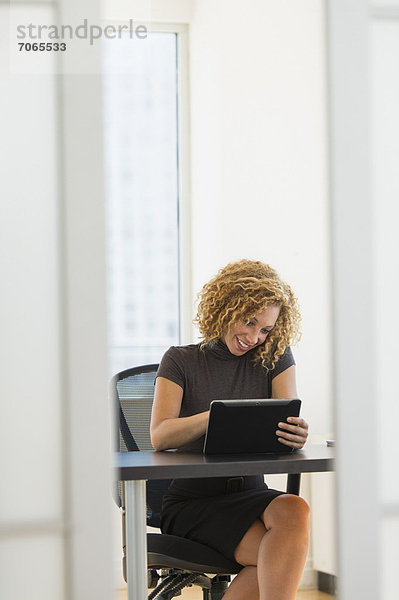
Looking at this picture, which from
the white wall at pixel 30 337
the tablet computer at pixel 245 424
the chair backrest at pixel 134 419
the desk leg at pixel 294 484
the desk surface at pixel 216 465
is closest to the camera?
the white wall at pixel 30 337

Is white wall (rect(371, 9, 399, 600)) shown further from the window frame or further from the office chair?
the window frame

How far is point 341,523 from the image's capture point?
5.09ft

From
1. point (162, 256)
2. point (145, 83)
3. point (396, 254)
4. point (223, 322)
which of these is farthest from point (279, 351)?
point (145, 83)

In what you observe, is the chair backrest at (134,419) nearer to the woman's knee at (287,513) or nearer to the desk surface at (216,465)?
the woman's knee at (287,513)

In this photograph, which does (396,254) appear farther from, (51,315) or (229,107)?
(229,107)

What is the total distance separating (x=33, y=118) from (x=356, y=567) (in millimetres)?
950

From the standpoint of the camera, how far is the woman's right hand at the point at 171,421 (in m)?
2.53

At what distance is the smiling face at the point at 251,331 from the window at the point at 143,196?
1589 mm

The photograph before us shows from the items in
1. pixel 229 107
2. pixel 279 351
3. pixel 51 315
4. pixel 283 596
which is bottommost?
pixel 283 596

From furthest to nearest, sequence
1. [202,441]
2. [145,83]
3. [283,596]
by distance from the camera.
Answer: [145,83] < [202,441] < [283,596]

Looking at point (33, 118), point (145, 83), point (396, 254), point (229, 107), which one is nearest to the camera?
point (33, 118)

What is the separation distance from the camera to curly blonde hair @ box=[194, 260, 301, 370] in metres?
2.76

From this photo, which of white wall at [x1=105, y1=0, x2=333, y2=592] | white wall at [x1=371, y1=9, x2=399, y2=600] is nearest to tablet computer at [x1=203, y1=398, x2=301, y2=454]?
white wall at [x1=371, y1=9, x2=399, y2=600]

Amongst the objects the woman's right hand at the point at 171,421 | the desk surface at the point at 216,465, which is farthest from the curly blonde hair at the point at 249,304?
Result: the desk surface at the point at 216,465
